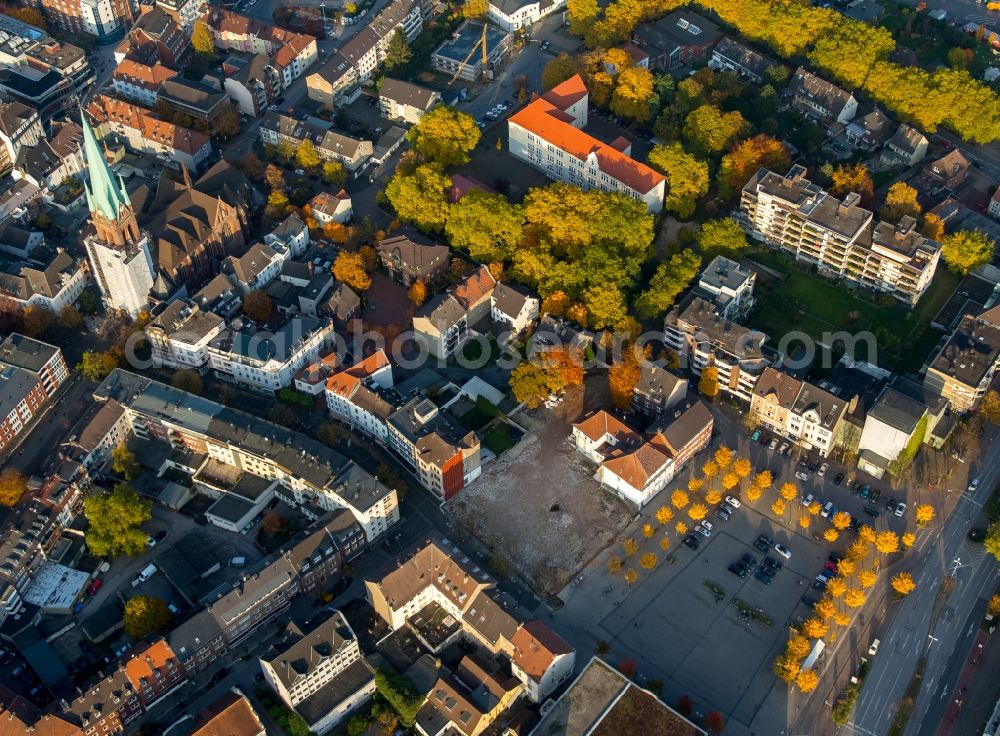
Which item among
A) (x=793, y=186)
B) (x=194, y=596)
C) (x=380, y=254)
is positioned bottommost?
(x=194, y=596)

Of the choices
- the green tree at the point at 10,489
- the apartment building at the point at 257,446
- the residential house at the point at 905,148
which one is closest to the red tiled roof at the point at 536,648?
the apartment building at the point at 257,446

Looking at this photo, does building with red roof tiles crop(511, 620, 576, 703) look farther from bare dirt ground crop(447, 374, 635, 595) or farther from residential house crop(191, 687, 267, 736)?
residential house crop(191, 687, 267, 736)

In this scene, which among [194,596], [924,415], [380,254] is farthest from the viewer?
[380,254]

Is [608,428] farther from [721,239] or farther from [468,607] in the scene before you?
[721,239]

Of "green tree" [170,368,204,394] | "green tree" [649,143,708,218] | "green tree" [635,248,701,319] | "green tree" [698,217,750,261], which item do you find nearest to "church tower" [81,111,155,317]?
"green tree" [170,368,204,394]

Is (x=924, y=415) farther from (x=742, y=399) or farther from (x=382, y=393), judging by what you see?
(x=382, y=393)

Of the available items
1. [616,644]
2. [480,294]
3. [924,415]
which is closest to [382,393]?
[480,294]

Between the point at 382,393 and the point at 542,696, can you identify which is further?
the point at 382,393
